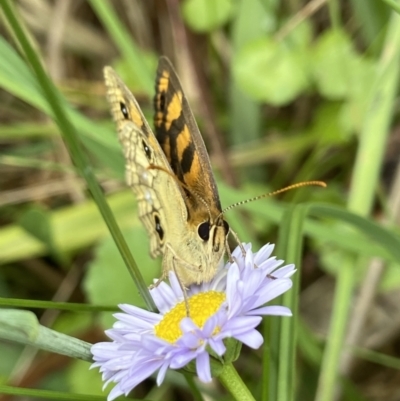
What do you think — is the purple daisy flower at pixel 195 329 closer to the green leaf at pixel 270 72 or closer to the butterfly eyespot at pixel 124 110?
the butterfly eyespot at pixel 124 110

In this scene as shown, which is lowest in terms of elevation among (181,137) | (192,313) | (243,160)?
(192,313)

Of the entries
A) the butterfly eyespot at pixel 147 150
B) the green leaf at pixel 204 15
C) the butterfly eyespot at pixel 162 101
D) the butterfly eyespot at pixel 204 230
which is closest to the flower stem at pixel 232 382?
the butterfly eyespot at pixel 204 230

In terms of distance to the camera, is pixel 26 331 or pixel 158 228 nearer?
pixel 26 331

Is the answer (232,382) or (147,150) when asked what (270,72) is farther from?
(232,382)

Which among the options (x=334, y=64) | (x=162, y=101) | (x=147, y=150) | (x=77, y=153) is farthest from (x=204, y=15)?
(x=77, y=153)

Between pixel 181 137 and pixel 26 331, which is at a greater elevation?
pixel 181 137

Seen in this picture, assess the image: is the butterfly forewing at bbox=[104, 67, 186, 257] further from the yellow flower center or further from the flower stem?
the flower stem

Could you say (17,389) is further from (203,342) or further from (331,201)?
(331,201)
